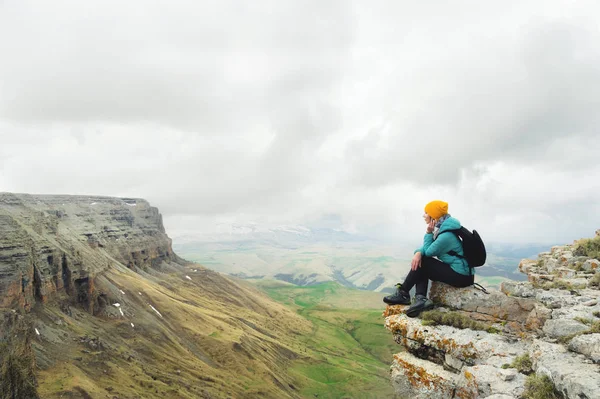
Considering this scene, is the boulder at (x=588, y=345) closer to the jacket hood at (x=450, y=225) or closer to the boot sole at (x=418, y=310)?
the boot sole at (x=418, y=310)

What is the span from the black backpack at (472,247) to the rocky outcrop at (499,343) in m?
1.23

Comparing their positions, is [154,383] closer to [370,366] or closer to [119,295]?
[119,295]

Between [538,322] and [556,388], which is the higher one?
[538,322]

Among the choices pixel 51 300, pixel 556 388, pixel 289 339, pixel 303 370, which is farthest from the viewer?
pixel 289 339

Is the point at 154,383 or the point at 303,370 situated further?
the point at 303,370

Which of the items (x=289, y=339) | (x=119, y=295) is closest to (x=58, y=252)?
(x=119, y=295)

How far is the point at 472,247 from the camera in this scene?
13.1 metres

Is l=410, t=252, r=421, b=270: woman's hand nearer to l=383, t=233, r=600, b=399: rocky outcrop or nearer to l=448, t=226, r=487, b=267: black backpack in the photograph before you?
l=448, t=226, r=487, b=267: black backpack

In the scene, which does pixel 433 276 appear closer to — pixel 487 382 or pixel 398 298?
pixel 398 298

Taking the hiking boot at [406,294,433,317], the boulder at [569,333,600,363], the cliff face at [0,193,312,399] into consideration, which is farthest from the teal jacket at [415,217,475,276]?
the cliff face at [0,193,312,399]

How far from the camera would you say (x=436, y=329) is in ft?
40.9

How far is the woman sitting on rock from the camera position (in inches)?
517

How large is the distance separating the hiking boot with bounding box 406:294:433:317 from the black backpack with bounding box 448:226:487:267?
220 centimetres

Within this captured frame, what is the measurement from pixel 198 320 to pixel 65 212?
109250 mm
